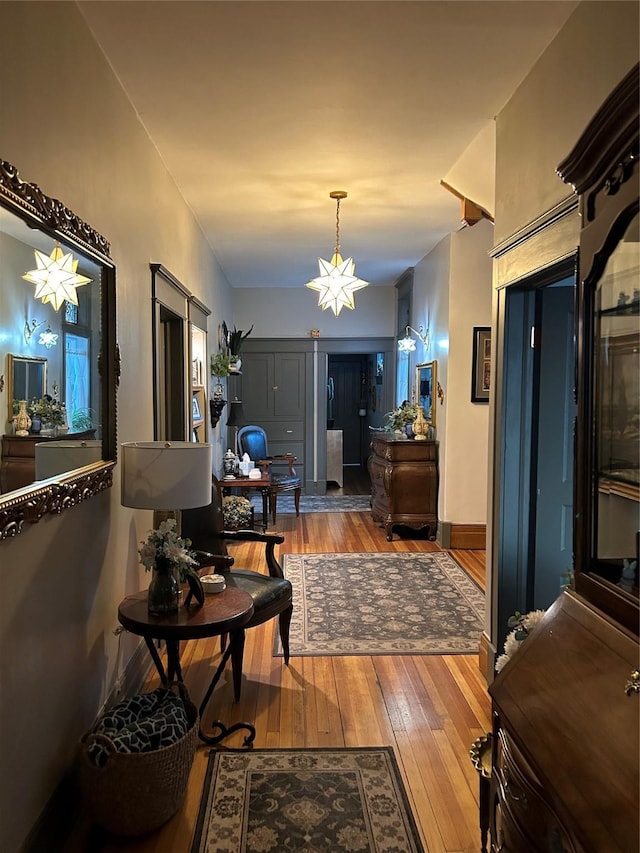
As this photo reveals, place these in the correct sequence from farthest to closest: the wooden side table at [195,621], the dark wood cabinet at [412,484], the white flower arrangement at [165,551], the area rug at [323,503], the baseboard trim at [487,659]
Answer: the area rug at [323,503] < the dark wood cabinet at [412,484] < the baseboard trim at [487,659] < the white flower arrangement at [165,551] < the wooden side table at [195,621]

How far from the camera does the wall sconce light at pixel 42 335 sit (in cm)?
162

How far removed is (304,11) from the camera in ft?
6.81

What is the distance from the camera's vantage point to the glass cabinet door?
1240 millimetres

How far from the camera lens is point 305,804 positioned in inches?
84.3

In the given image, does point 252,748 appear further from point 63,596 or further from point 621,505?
point 621,505

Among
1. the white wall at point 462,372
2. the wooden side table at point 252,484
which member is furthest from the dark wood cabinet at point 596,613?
the wooden side table at point 252,484

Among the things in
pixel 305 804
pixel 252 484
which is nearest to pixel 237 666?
pixel 305 804

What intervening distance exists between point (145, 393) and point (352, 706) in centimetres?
186

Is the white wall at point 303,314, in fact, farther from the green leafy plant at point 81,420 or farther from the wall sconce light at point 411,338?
the green leafy plant at point 81,420

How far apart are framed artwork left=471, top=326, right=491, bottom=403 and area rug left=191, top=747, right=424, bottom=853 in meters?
3.65

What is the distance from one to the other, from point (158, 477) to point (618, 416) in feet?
5.43

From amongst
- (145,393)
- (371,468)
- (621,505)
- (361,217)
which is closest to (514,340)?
(621,505)

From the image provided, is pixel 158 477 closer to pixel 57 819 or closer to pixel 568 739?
pixel 57 819

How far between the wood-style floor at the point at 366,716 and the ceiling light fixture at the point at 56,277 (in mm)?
1737
